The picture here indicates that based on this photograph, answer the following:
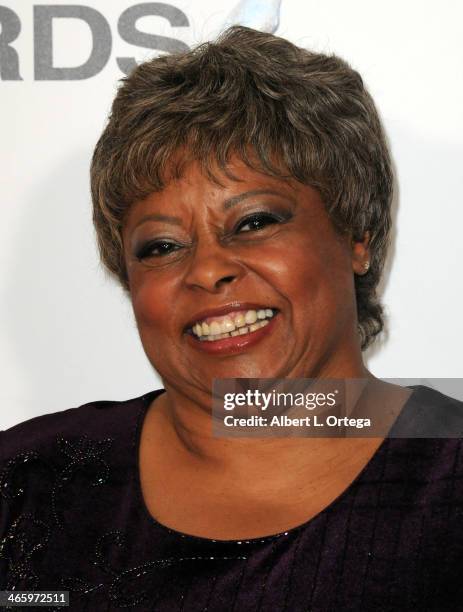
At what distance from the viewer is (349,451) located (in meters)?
1.39

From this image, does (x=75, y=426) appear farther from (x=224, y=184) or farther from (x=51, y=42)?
(x=51, y=42)

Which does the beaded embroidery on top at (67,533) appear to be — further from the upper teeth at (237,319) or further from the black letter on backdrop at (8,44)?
the black letter on backdrop at (8,44)

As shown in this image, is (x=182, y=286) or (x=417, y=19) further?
(x=417, y=19)

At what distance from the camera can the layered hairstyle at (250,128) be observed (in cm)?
134

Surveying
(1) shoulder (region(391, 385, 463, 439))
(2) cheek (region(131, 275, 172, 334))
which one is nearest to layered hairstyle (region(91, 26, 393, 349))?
(2) cheek (region(131, 275, 172, 334))

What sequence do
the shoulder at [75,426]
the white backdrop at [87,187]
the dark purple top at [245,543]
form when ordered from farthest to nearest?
the white backdrop at [87,187] → the shoulder at [75,426] → the dark purple top at [245,543]

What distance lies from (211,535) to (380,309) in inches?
17.8

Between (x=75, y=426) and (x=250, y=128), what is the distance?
55 centimetres

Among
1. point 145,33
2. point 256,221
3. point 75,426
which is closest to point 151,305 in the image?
point 256,221

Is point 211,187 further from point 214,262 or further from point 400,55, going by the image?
point 400,55

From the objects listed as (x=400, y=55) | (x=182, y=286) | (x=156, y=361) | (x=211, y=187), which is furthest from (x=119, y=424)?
(x=400, y=55)

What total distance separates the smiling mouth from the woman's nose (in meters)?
0.04

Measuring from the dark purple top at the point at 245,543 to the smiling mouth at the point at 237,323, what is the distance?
0.22 m

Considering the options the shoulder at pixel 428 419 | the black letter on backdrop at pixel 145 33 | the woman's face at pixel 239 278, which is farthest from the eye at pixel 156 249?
the black letter on backdrop at pixel 145 33
